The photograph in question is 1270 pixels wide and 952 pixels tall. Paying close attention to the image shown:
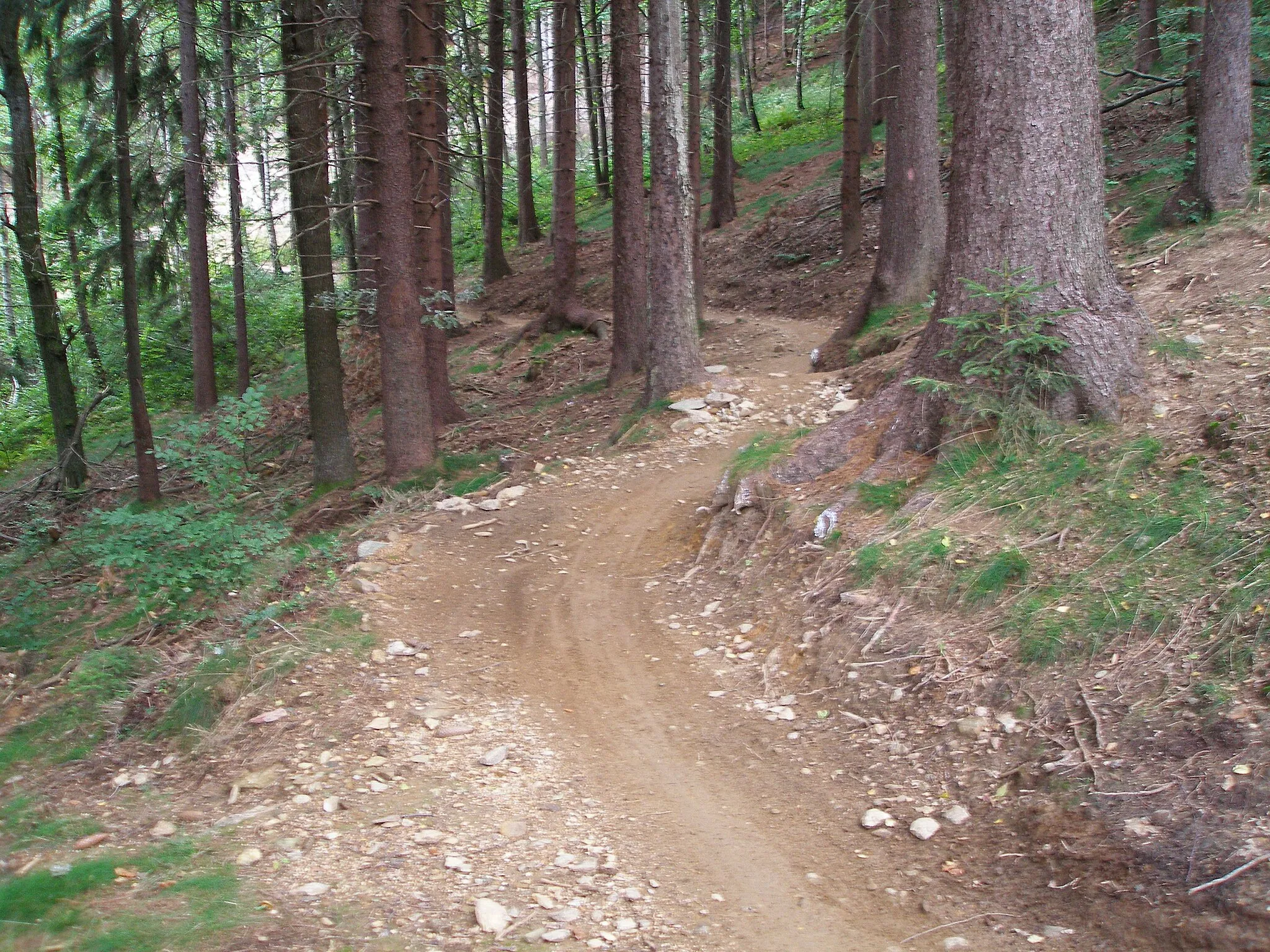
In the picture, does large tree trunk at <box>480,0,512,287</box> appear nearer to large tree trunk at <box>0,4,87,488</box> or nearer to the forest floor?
large tree trunk at <box>0,4,87,488</box>

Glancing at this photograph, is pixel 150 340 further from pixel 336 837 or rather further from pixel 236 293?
pixel 336 837

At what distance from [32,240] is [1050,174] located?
13.7m

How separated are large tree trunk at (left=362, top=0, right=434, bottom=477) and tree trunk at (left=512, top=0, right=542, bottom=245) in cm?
598

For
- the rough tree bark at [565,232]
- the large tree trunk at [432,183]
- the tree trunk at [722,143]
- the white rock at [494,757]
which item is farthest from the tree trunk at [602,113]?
the white rock at [494,757]

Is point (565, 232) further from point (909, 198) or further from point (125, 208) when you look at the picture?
point (125, 208)

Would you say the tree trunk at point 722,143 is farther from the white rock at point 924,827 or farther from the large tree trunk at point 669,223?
the white rock at point 924,827

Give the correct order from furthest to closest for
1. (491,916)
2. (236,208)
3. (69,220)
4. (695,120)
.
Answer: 1. (236,208)
2. (69,220)
3. (695,120)
4. (491,916)

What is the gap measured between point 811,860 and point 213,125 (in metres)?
18.9

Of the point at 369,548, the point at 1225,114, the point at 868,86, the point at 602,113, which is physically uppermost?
the point at 602,113

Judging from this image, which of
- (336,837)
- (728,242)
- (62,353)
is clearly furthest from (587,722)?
(728,242)

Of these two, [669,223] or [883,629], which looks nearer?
[883,629]

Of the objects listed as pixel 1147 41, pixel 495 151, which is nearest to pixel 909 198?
pixel 1147 41

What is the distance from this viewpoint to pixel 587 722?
17.9ft

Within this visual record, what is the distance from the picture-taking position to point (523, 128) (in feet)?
80.4
